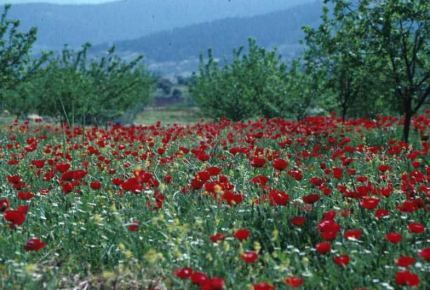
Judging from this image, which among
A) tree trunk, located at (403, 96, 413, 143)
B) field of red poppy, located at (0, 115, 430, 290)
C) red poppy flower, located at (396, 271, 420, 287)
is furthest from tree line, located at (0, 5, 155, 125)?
red poppy flower, located at (396, 271, 420, 287)

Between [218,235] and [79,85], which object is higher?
[79,85]

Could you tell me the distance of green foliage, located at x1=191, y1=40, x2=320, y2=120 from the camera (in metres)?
25.9

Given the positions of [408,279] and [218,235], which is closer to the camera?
[408,279]

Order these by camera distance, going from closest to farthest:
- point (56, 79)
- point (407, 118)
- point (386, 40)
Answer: point (407, 118) → point (386, 40) → point (56, 79)

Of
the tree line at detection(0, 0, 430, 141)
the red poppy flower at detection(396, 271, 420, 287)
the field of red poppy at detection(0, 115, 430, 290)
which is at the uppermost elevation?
the tree line at detection(0, 0, 430, 141)

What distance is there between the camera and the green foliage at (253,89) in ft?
84.8

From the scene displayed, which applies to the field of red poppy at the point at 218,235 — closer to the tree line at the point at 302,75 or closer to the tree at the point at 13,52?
the tree line at the point at 302,75

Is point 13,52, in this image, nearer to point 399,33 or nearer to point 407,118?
point 399,33

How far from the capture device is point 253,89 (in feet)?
88.9

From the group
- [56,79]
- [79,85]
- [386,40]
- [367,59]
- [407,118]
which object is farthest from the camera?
[56,79]

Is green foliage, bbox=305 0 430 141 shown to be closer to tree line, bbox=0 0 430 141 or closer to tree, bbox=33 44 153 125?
tree line, bbox=0 0 430 141

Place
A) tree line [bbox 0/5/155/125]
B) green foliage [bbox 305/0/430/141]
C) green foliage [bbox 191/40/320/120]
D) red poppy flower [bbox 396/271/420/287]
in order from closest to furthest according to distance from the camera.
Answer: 1. red poppy flower [bbox 396/271/420/287]
2. green foliage [bbox 305/0/430/141]
3. tree line [bbox 0/5/155/125]
4. green foliage [bbox 191/40/320/120]

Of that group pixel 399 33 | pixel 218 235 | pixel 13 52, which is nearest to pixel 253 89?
pixel 13 52

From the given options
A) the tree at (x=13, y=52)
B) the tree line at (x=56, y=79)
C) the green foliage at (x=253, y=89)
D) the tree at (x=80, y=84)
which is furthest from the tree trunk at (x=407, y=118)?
the tree at (x=80, y=84)
